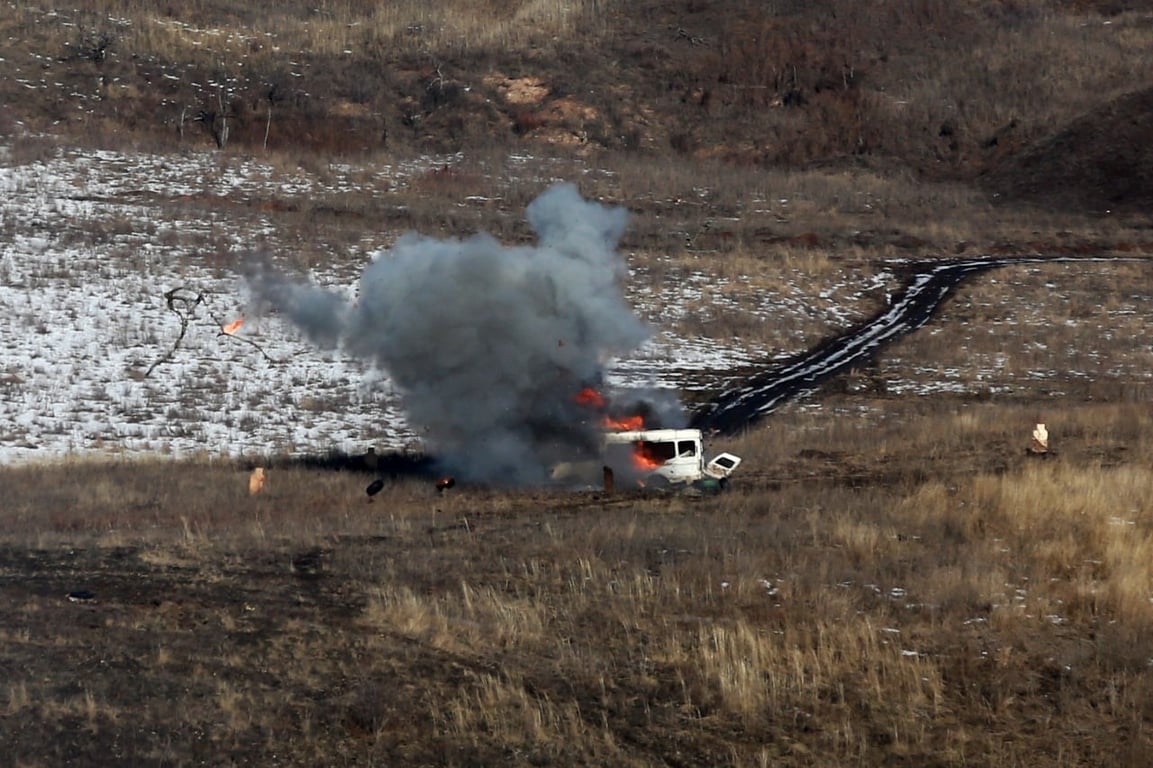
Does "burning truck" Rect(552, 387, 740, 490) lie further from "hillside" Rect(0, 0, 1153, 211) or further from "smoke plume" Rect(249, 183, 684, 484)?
"hillside" Rect(0, 0, 1153, 211)

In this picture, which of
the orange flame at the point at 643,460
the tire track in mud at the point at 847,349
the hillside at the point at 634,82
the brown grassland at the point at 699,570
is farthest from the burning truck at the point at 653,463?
the hillside at the point at 634,82

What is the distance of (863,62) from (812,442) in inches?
2303

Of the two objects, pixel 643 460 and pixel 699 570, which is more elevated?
pixel 699 570

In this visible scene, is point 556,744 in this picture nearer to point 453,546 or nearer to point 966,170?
point 453,546

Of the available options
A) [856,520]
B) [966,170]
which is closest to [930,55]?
[966,170]

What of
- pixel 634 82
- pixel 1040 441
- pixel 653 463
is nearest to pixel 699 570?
pixel 653 463

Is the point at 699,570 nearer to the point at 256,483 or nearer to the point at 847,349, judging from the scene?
the point at 256,483

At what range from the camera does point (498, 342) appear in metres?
23.7

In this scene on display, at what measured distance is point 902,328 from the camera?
4112cm

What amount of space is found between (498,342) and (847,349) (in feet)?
56.4

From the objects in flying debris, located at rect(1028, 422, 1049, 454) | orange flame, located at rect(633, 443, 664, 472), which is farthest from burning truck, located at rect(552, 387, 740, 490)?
flying debris, located at rect(1028, 422, 1049, 454)

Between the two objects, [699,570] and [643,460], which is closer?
[699,570]

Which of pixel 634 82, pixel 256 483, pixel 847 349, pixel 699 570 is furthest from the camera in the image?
pixel 634 82

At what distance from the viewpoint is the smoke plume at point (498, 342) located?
77.8 feet
